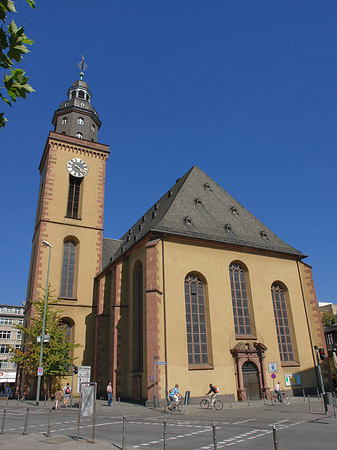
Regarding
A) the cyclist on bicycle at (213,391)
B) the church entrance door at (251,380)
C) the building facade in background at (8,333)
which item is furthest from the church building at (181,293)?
the building facade in background at (8,333)

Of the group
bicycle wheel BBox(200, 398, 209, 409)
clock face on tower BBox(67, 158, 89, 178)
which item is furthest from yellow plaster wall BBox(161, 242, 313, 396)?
clock face on tower BBox(67, 158, 89, 178)

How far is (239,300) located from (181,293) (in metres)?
4.75

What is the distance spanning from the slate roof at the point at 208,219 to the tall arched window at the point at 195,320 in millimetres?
3292

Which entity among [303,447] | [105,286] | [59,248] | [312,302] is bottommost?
[303,447]

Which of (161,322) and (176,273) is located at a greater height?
(176,273)

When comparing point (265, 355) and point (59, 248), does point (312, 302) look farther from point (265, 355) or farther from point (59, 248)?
point (59, 248)

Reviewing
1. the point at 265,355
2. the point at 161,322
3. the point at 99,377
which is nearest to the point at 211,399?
the point at 161,322

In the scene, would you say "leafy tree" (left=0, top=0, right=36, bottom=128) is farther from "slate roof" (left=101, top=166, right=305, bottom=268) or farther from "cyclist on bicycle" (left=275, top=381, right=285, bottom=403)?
"cyclist on bicycle" (left=275, top=381, right=285, bottom=403)

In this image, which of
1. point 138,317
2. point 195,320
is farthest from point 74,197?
point 195,320

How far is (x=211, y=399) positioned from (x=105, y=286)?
1315cm

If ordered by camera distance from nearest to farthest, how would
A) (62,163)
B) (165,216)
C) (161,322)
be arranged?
(161,322), (165,216), (62,163)

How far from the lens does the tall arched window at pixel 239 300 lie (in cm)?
2431

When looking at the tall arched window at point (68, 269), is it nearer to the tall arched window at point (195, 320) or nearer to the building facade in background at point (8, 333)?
the tall arched window at point (195, 320)

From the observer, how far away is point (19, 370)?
2938 centimetres
